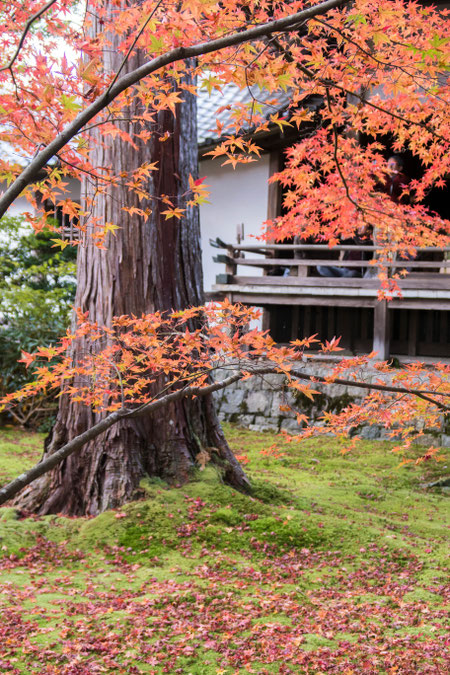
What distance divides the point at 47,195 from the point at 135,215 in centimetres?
270

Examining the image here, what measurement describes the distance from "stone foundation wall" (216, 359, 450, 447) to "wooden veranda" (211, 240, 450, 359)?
35.3 inches

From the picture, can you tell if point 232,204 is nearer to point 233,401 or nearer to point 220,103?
point 220,103

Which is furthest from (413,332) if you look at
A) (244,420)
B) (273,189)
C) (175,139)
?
(175,139)

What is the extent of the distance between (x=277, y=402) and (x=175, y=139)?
242 inches

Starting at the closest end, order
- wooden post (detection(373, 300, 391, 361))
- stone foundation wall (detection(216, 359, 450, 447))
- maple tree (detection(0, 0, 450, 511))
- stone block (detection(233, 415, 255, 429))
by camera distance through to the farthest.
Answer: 1. maple tree (detection(0, 0, 450, 511))
2. wooden post (detection(373, 300, 391, 361))
3. stone foundation wall (detection(216, 359, 450, 447))
4. stone block (detection(233, 415, 255, 429))

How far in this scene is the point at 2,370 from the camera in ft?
36.2

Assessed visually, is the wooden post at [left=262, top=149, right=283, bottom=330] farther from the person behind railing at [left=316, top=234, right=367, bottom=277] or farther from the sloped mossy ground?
the sloped mossy ground

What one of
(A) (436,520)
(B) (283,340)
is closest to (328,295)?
(B) (283,340)

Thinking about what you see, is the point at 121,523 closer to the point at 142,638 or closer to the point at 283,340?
the point at 142,638

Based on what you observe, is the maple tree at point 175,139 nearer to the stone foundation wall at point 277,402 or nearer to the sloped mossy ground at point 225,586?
the sloped mossy ground at point 225,586

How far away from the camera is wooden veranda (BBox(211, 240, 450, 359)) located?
10.1 m

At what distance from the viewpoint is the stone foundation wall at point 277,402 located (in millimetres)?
10719

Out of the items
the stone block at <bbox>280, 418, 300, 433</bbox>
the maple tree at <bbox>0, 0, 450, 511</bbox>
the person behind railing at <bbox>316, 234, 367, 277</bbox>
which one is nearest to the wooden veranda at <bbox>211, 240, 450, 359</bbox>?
the person behind railing at <bbox>316, 234, 367, 277</bbox>

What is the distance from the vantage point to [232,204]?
13.1 m
